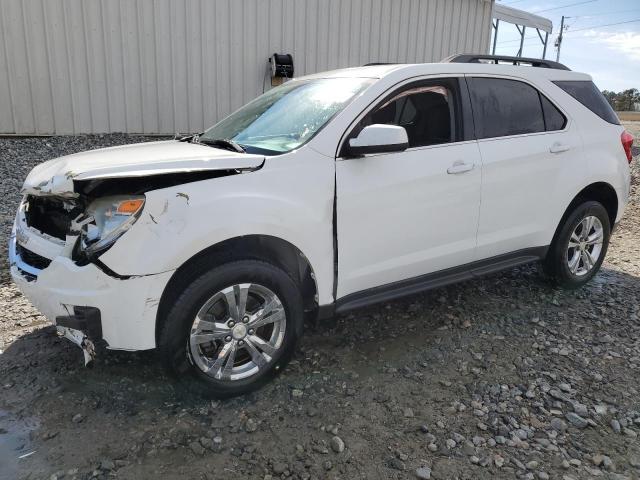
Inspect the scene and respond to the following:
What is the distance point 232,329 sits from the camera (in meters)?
2.76

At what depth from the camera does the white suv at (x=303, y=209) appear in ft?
8.23

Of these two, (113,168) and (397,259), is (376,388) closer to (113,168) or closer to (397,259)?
(397,259)

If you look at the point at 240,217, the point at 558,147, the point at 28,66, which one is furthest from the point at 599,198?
the point at 28,66

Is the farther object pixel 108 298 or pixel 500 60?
pixel 500 60

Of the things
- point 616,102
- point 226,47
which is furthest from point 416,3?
point 616,102

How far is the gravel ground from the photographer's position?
2402mm

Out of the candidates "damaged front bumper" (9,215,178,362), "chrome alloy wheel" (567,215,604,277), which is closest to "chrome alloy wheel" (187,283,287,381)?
"damaged front bumper" (9,215,178,362)

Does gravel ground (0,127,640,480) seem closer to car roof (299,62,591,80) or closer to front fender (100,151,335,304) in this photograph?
front fender (100,151,335,304)

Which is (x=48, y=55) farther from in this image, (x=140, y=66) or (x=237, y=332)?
(x=237, y=332)

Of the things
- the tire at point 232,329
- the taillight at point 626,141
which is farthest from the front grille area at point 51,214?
the taillight at point 626,141

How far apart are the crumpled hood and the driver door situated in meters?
0.65

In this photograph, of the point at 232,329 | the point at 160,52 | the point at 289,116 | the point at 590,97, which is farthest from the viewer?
the point at 160,52

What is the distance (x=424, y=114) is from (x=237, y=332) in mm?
1918

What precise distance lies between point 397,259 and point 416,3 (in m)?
9.66
